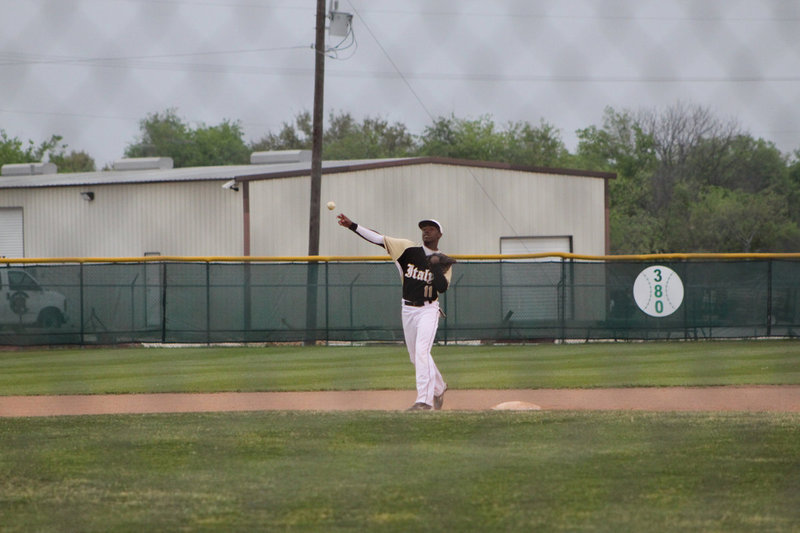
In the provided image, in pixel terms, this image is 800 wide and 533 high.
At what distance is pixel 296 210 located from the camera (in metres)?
21.4

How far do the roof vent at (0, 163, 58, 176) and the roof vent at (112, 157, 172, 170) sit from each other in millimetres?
2522

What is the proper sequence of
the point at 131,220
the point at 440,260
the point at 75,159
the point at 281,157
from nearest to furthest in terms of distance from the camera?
1. the point at 75,159
2. the point at 440,260
3. the point at 131,220
4. the point at 281,157

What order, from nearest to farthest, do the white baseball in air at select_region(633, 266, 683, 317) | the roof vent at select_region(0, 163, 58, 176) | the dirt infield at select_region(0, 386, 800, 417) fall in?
the dirt infield at select_region(0, 386, 800, 417) → the white baseball in air at select_region(633, 266, 683, 317) → the roof vent at select_region(0, 163, 58, 176)

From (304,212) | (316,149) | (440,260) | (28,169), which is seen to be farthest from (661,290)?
(28,169)

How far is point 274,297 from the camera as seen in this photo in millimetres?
18484

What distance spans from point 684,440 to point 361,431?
2014mm

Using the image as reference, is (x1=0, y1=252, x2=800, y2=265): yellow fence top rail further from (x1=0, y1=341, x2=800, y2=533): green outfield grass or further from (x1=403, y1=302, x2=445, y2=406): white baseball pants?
(x1=0, y1=341, x2=800, y2=533): green outfield grass

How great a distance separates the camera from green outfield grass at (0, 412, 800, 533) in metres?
4.15

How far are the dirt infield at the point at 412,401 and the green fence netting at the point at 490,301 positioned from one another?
7.28 metres

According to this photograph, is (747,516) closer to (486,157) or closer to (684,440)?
(684,440)

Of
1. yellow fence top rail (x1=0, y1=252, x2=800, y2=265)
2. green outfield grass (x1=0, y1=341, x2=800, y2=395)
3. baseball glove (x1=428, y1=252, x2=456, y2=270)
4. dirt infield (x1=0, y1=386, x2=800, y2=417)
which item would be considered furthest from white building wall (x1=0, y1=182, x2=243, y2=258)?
baseball glove (x1=428, y1=252, x2=456, y2=270)

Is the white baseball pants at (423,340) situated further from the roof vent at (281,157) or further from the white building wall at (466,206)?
the roof vent at (281,157)

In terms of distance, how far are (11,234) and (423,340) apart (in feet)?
54.0

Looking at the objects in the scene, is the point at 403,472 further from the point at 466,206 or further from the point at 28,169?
the point at 28,169
